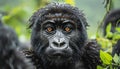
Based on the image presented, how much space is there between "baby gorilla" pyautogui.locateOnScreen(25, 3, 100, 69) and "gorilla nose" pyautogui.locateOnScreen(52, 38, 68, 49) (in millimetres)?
27

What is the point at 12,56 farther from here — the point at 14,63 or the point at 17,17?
the point at 17,17

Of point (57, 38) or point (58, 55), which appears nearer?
point (58, 55)

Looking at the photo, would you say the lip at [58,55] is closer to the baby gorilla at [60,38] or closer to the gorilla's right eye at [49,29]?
the baby gorilla at [60,38]

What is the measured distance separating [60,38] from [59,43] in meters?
0.20

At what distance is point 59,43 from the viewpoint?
7902mm

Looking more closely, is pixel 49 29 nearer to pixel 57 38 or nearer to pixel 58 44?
pixel 57 38

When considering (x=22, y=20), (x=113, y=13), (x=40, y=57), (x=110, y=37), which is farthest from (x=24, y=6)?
(x=40, y=57)

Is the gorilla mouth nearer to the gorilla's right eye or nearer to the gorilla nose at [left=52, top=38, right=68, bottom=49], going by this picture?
the gorilla nose at [left=52, top=38, right=68, bottom=49]

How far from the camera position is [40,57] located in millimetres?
8523

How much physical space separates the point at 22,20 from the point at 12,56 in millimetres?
9858

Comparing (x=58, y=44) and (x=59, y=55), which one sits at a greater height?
(x=58, y=44)

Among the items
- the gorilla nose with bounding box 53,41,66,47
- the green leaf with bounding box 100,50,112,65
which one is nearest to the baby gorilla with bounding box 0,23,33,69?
the gorilla nose with bounding box 53,41,66,47

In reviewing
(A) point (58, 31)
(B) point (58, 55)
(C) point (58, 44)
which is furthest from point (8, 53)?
(A) point (58, 31)

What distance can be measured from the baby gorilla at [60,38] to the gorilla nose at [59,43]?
0.09 ft
